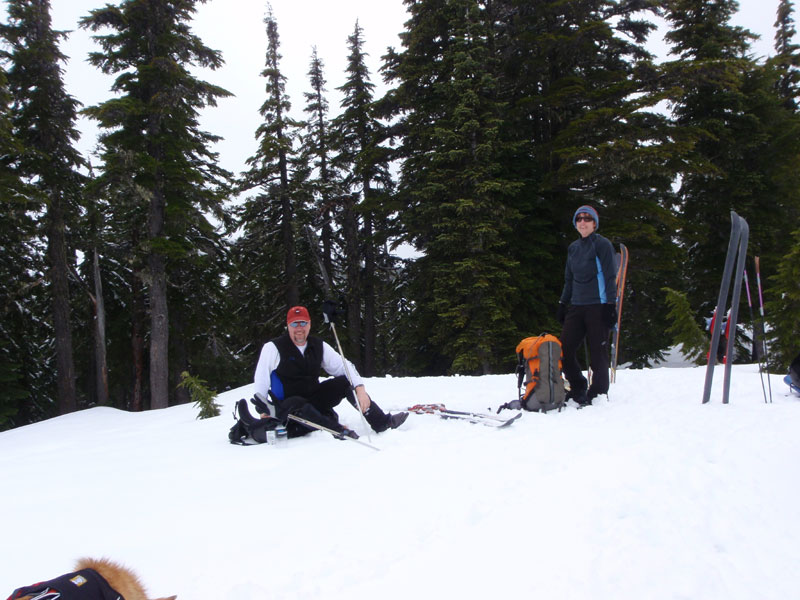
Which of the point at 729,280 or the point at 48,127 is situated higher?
the point at 48,127

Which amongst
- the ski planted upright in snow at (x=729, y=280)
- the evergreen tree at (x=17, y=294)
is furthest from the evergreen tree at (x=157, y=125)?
the ski planted upright in snow at (x=729, y=280)

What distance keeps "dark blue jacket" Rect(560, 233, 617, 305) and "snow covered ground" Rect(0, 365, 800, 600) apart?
1.45m

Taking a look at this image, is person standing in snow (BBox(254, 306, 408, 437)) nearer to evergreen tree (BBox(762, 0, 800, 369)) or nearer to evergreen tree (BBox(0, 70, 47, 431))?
evergreen tree (BBox(762, 0, 800, 369))

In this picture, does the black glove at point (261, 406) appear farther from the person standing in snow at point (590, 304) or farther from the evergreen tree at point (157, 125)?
the evergreen tree at point (157, 125)

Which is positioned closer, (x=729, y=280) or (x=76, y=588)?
(x=76, y=588)

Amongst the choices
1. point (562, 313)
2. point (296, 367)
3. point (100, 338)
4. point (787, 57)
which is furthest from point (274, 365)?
point (787, 57)

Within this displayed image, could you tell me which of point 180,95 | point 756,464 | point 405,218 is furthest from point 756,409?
point 180,95

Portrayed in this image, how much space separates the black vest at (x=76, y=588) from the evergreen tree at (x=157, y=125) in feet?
46.1

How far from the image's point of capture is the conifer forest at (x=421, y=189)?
13.8 metres

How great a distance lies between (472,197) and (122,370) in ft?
58.6

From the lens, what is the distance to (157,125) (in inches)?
582

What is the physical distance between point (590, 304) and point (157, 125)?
14216 mm

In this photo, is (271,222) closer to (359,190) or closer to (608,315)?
(359,190)

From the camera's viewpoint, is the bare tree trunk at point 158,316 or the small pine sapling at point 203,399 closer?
the small pine sapling at point 203,399
